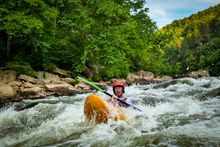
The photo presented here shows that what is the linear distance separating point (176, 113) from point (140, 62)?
22312 millimetres

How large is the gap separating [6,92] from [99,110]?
8596mm

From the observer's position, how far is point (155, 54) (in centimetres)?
3088

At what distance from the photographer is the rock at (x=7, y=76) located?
14805 mm

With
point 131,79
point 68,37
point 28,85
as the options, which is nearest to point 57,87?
point 28,85

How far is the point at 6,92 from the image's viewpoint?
545 inches

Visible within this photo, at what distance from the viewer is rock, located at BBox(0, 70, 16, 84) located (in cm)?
1480

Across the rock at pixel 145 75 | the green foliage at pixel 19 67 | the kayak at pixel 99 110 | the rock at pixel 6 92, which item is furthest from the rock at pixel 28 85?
the rock at pixel 145 75

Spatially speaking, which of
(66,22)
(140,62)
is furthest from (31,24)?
(140,62)

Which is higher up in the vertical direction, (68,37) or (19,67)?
(68,37)

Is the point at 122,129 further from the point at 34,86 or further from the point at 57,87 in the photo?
the point at 57,87

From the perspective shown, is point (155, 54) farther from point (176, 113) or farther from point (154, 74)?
point (176, 113)

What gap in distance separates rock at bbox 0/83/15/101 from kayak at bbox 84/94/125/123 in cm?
790

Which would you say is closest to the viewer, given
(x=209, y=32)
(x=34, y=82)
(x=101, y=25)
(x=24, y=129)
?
(x=24, y=129)

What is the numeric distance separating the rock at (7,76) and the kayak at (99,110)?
9.35 meters
